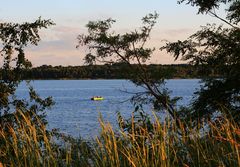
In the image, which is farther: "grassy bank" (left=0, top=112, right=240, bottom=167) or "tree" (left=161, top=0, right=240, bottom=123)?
"tree" (left=161, top=0, right=240, bottom=123)

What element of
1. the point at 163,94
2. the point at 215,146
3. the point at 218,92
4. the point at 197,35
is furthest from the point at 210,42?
the point at 215,146

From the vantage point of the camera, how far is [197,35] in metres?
17.2

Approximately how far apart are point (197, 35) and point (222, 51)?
1174mm

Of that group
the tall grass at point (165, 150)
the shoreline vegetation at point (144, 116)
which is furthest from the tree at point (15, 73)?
the tall grass at point (165, 150)

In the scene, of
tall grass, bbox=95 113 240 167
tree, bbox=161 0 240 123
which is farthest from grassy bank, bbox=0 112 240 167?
tree, bbox=161 0 240 123

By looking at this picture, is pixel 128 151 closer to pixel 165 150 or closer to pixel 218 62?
pixel 165 150

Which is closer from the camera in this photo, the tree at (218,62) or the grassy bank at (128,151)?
the grassy bank at (128,151)

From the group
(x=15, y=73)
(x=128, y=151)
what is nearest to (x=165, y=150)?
(x=128, y=151)

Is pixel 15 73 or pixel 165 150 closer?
pixel 165 150

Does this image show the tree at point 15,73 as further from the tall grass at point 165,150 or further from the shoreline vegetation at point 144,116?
the tall grass at point 165,150

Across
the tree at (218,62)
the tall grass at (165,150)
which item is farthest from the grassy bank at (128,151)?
the tree at (218,62)

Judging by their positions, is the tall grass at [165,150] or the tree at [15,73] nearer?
the tall grass at [165,150]

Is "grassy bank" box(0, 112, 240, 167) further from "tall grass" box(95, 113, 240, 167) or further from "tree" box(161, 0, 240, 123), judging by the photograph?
"tree" box(161, 0, 240, 123)

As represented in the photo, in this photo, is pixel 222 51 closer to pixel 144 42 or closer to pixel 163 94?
pixel 163 94
